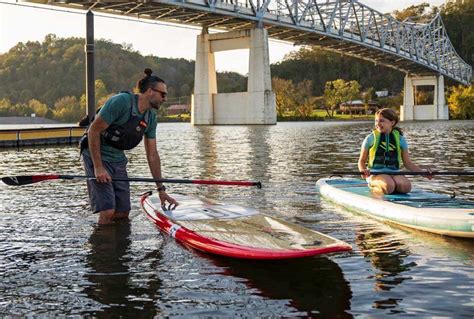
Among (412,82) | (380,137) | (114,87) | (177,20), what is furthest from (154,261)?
(114,87)

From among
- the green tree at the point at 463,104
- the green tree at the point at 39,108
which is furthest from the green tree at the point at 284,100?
the green tree at the point at 39,108

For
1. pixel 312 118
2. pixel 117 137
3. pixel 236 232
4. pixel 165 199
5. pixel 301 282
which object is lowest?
pixel 301 282

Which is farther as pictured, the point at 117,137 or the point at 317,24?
the point at 317,24

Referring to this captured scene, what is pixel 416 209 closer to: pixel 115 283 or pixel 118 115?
pixel 118 115

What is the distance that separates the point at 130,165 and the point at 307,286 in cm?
1405

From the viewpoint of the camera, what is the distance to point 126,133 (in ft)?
23.4

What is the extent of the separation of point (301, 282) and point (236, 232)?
1.13m

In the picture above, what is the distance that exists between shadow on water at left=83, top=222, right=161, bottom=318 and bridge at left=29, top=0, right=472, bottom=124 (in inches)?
1699

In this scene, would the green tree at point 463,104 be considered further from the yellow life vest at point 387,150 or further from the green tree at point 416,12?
the yellow life vest at point 387,150

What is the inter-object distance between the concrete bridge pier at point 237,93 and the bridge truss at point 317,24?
1515mm

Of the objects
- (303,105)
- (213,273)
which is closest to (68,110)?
(303,105)

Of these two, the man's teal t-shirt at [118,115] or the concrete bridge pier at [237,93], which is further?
the concrete bridge pier at [237,93]

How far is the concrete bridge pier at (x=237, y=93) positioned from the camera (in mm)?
61844

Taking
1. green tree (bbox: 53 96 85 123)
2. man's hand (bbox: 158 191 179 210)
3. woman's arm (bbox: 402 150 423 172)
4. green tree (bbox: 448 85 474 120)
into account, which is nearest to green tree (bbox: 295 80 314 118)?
green tree (bbox: 448 85 474 120)
